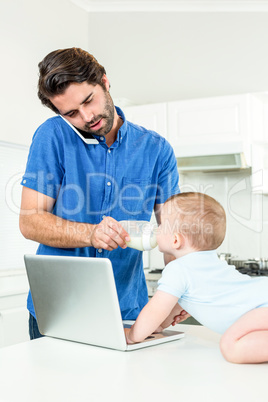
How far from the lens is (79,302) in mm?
1194

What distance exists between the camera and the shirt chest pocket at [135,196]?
1.67 metres

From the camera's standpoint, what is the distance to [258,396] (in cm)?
83

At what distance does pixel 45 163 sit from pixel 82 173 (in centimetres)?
13

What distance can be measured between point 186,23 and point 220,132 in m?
1.27

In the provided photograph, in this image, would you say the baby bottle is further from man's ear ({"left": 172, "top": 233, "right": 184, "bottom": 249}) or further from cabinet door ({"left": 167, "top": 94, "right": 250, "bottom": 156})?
cabinet door ({"left": 167, "top": 94, "right": 250, "bottom": 156})

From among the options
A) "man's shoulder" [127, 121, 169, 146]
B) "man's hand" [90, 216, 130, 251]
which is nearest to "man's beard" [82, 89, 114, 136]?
"man's shoulder" [127, 121, 169, 146]

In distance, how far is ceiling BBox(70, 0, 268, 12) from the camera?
13.6 feet

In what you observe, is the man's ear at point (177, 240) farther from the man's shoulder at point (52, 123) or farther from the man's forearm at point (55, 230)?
the man's shoulder at point (52, 123)

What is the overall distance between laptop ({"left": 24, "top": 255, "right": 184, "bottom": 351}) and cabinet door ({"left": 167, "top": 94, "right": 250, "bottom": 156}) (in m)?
2.55

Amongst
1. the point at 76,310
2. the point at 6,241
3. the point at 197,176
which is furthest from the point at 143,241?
the point at 197,176

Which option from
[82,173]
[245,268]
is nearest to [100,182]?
[82,173]

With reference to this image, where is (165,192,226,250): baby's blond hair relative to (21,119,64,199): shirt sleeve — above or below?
below

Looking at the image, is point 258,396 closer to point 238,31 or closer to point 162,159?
point 162,159

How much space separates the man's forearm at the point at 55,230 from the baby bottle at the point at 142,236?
14 cm
